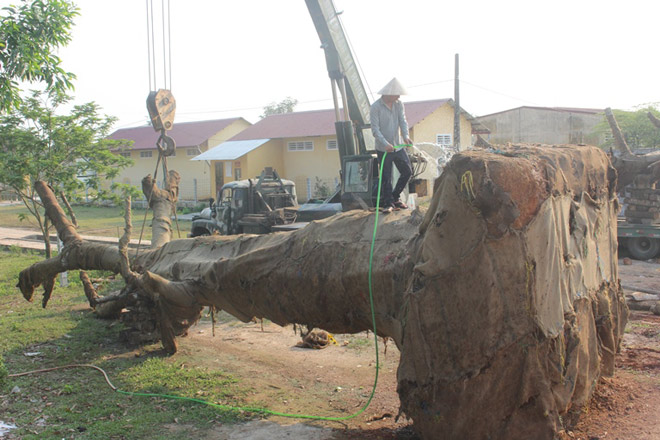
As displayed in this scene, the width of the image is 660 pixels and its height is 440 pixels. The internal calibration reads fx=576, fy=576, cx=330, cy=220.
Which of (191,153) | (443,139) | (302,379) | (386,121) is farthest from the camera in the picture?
(191,153)

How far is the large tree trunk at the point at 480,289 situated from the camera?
4367mm

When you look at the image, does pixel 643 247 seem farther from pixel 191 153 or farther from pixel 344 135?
pixel 191 153

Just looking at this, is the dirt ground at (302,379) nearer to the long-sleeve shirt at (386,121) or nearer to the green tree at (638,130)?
the long-sleeve shirt at (386,121)

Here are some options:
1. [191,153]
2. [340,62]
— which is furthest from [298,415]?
[191,153]

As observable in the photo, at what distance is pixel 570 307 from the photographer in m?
5.04

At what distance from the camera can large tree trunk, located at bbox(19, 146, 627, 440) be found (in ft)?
14.3

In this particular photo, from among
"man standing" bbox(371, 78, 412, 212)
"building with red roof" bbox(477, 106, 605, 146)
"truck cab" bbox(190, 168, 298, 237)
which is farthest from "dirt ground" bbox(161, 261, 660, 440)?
"building with red roof" bbox(477, 106, 605, 146)

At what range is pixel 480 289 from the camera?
4348 mm

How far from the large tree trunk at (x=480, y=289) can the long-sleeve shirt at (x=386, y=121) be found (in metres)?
1.51

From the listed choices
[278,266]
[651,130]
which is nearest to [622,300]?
[278,266]

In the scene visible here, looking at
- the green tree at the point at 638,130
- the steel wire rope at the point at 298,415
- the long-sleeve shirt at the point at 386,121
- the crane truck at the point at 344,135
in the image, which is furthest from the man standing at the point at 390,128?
the green tree at the point at 638,130

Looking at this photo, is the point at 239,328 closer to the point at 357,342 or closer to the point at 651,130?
the point at 357,342

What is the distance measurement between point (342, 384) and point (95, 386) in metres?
3.17

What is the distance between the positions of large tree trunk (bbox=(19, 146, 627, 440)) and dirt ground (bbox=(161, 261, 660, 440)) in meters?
0.46
